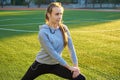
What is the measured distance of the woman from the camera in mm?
4441

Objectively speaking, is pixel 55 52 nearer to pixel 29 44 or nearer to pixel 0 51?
pixel 0 51

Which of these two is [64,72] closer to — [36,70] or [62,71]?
[62,71]

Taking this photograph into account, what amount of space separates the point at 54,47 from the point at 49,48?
10cm

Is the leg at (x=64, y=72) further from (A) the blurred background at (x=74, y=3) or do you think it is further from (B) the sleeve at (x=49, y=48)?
(A) the blurred background at (x=74, y=3)

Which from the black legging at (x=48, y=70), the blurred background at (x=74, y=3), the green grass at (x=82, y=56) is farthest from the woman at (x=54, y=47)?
the blurred background at (x=74, y=3)

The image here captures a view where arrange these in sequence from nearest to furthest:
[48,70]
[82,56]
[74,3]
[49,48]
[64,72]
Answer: [49,48] → [64,72] → [48,70] → [82,56] → [74,3]

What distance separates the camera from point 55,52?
14.5 feet

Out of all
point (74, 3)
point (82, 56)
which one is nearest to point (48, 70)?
point (82, 56)

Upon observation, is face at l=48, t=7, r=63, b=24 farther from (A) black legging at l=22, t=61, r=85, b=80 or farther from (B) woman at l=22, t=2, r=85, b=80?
(A) black legging at l=22, t=61, r=85, b=80

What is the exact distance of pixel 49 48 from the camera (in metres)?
4.43

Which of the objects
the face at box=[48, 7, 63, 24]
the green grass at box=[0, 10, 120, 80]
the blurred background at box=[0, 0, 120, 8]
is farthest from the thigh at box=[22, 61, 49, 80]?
the blurred background at box=[0, 0, 120, 8]

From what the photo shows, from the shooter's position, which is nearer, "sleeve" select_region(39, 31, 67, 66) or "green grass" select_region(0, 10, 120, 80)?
"sleeve" select_region(39, 31, 67, 66)

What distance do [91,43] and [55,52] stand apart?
21.5 feet

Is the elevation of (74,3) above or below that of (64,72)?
below
